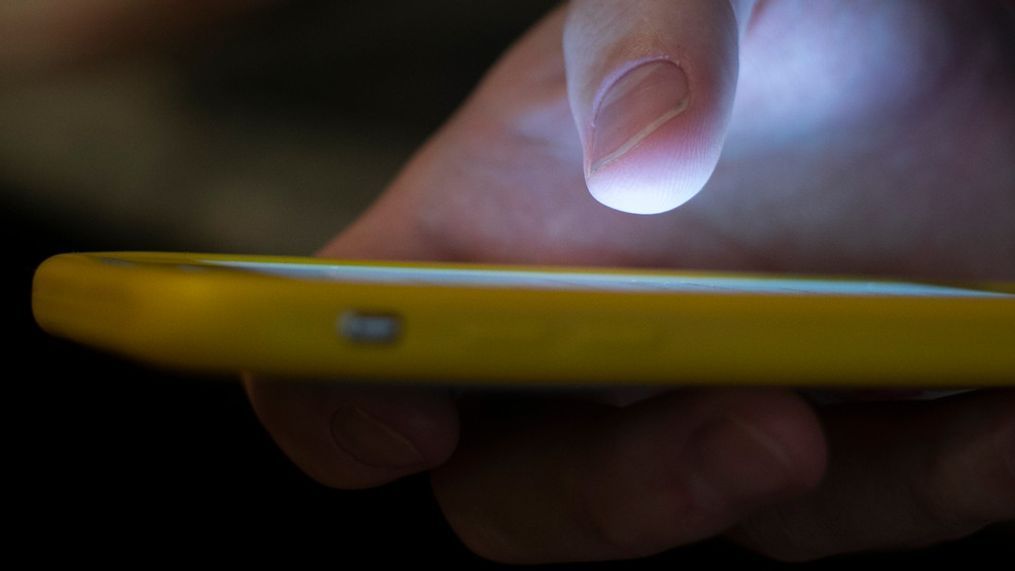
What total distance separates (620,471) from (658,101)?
23 centimetres

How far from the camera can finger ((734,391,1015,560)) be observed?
1.87 ft

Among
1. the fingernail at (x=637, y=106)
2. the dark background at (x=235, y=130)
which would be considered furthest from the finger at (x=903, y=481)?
the dark background at (x=235, y=130)

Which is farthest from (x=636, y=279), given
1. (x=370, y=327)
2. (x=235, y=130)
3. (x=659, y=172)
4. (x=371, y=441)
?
(x=235, y=130)

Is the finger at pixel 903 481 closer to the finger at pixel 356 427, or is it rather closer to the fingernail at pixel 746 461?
the fingernail at pixel 746 461

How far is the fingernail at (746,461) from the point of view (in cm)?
50

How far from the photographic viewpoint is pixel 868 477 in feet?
2.12

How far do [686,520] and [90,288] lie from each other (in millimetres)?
Result: 350

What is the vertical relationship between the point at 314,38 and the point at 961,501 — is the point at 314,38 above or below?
above

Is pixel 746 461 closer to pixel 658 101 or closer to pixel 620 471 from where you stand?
pixel 620 471

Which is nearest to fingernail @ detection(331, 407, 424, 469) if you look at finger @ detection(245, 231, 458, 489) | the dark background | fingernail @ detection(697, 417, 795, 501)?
finger @ detection(245, 231, 458, 489)

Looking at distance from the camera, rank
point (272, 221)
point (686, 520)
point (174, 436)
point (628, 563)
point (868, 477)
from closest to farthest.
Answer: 1. point (686, 520)
2. point (868, 477)
3. point (628, 563)
4. point (174, 436)
5. point (272, 221)

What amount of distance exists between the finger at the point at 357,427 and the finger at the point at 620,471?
67 millimetres

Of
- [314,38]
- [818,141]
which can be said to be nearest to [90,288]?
[818,141]

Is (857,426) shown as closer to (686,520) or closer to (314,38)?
(686,520)
